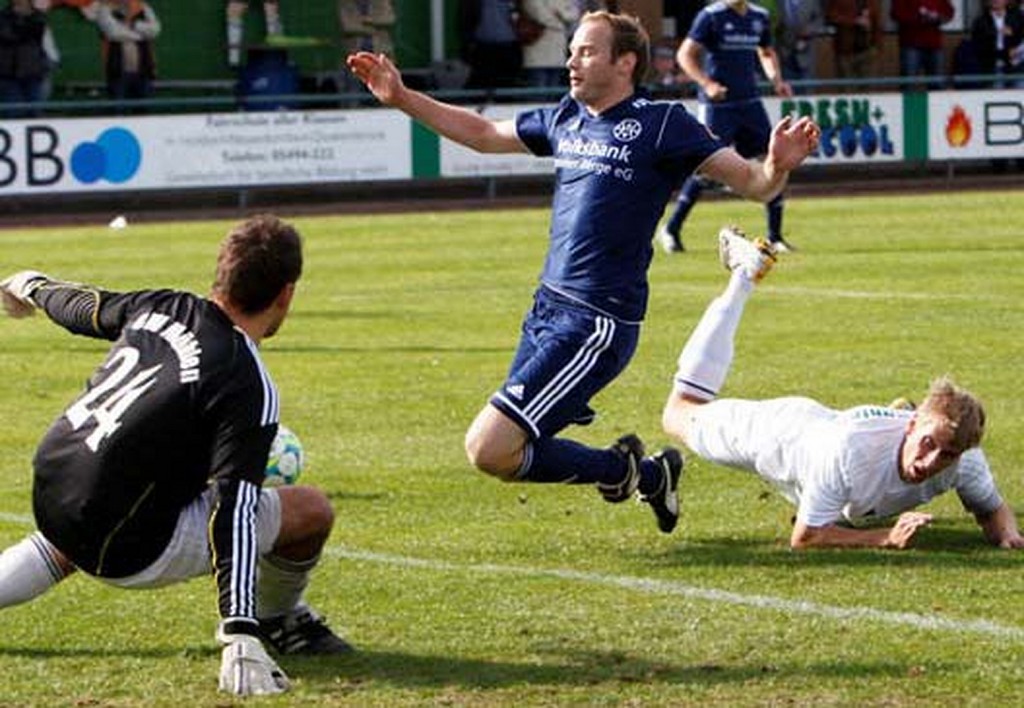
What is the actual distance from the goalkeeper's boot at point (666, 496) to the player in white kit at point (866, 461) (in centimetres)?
27

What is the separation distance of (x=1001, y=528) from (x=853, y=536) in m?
0.55

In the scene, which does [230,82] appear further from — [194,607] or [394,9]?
[194,607]

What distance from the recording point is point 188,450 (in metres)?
7.07

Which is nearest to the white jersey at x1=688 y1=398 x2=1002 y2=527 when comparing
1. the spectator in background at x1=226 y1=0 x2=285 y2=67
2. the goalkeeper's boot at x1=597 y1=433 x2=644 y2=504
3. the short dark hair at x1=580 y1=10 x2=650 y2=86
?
the goalkeeper's boot at x1=597 y1=433 x2=644 y2=504

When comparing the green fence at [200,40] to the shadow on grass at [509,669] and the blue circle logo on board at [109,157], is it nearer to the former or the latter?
the blue circle logo on board at [109,157]

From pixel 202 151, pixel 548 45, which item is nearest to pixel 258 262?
pixel 202 151

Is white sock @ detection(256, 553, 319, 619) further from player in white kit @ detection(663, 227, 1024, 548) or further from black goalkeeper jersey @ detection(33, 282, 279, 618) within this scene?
player in white kit @ detection(663, 227, 1024, 548)

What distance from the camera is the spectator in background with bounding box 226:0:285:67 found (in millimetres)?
32250

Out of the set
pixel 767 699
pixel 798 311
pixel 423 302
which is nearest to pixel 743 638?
pixel 767 699

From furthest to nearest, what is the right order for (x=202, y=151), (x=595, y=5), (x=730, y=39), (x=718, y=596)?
(x=595, y=5) < (x=202, y=151) < (x=730, y=39) < (x=718, y=596)

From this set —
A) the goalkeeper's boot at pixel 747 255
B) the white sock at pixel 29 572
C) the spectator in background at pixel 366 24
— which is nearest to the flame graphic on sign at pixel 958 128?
the spectator in background at pixel 366 24

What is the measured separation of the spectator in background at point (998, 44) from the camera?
33531mm

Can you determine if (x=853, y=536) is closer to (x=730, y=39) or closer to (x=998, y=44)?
(x=730, y=39)

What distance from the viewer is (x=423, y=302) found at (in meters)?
18.2
